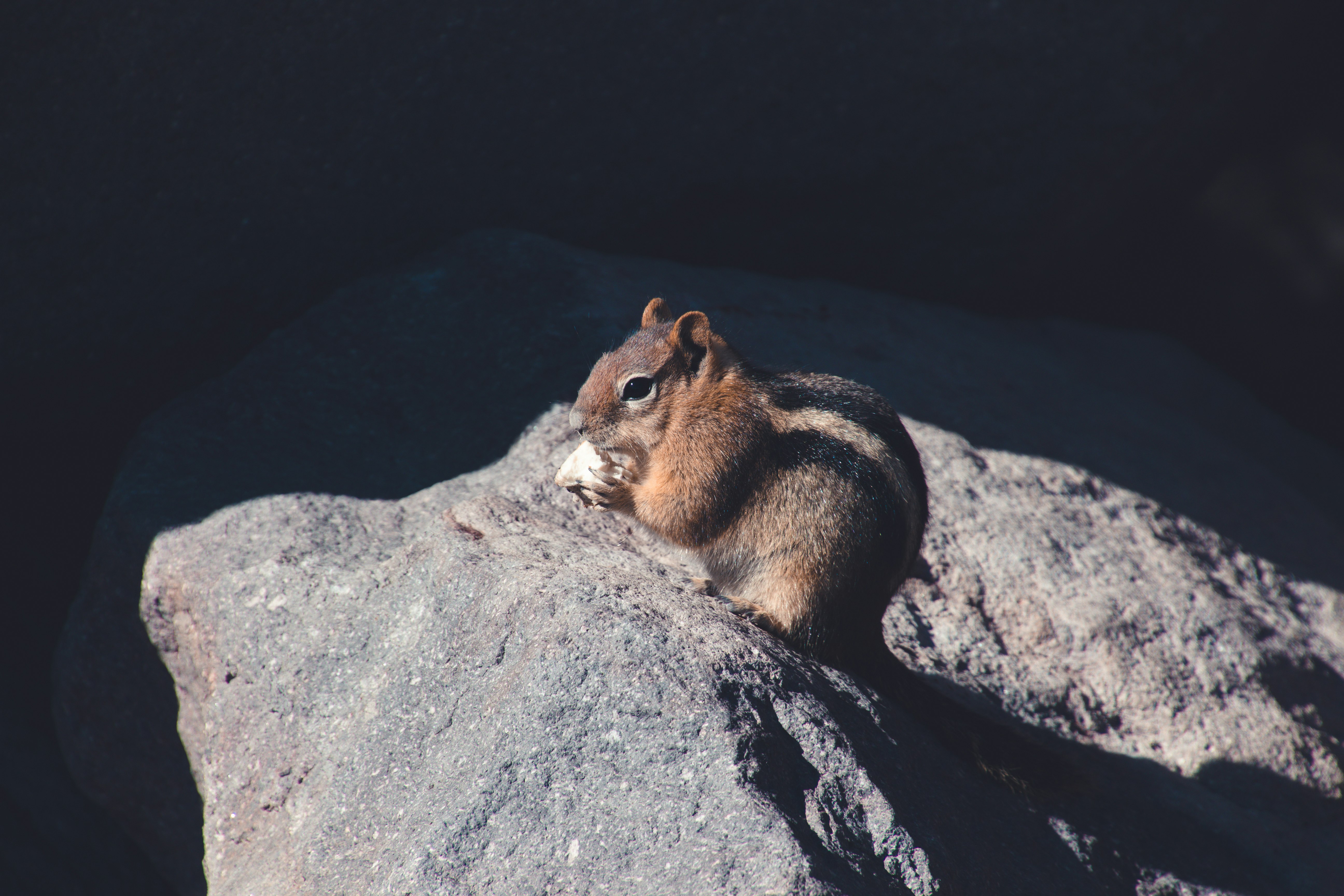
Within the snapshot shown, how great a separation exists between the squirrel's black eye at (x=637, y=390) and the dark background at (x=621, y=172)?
128 cm

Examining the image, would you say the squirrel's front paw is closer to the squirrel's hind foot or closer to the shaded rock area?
the shaded rock area

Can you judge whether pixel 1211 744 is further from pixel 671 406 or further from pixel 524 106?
pixel 524 106

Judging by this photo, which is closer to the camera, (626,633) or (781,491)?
(626,633)

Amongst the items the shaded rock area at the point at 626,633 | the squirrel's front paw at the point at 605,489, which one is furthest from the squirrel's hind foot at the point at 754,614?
the squirrel's front paw at the point at 605,489

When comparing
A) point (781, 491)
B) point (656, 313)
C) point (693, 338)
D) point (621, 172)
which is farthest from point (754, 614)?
point (621, 172)

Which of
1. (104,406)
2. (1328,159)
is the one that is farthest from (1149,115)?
(104,406)

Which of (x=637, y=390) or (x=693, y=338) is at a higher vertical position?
(x=693, y=338)

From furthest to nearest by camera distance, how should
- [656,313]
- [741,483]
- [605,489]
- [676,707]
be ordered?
[656,313]
[605,489]
[741,483]
[676,707]

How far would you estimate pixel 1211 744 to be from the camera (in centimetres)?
371

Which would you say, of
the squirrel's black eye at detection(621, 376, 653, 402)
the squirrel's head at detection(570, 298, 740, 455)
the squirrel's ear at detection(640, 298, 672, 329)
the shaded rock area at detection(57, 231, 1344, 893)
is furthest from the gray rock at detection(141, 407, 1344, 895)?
the squirrel's ear at detection(640, 298, 672, 329)

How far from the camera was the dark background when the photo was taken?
3.85 m

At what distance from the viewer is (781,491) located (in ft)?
10.1

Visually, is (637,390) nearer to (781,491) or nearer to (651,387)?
(651,387)

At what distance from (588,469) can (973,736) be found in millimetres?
1505
